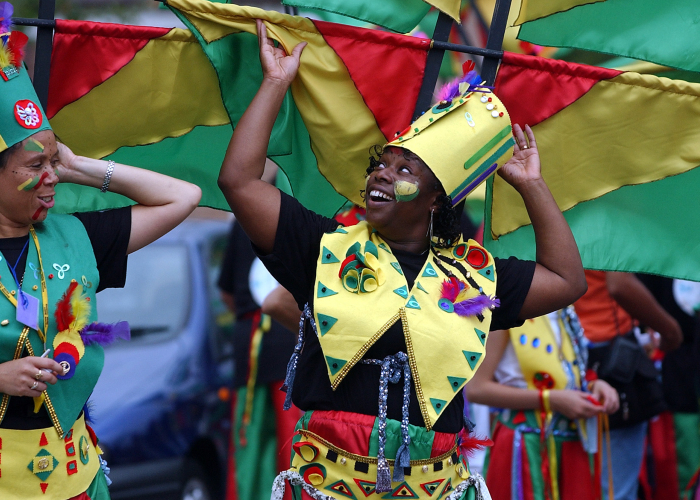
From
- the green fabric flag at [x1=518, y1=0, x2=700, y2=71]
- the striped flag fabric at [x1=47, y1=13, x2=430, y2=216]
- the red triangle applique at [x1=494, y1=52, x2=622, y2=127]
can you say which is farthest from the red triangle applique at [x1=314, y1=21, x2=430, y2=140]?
the green fabric flag at [x1=518, y1=0, x2=700, y2=71]

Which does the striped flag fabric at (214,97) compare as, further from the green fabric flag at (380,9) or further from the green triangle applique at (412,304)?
the green triangle applique at (412,304)

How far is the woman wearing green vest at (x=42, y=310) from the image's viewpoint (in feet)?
8.43

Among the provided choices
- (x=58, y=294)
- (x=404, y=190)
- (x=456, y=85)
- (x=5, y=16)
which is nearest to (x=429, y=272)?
(x=404, y=190)

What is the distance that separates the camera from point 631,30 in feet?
11.1

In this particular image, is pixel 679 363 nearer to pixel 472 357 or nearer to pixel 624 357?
pixel 624 357

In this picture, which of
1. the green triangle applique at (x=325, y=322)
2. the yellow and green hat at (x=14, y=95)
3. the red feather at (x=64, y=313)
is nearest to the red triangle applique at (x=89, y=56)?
the yellow and green hat at (x=14, y=95)

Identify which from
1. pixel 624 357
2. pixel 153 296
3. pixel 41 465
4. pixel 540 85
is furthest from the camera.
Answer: pixel 153 296

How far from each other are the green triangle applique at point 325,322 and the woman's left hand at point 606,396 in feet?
6.23

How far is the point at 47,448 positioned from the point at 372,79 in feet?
5.38

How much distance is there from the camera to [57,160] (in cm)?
280

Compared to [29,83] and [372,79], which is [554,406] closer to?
[372,79]

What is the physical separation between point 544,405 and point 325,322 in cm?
175

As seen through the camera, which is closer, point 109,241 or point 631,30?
point 109,241

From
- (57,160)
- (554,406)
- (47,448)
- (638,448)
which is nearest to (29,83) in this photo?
(57,160)
